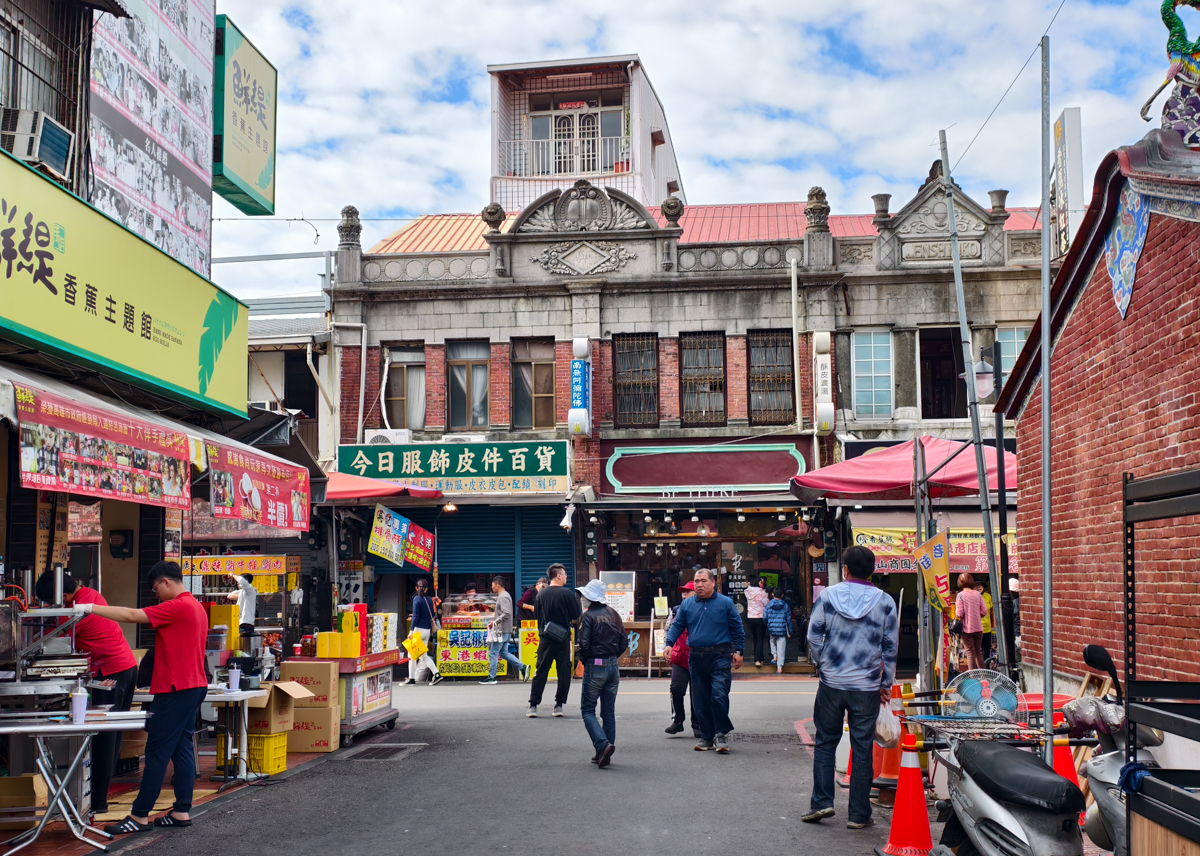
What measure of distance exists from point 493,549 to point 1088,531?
1569 centimetres

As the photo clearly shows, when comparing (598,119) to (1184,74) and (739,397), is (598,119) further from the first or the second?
(1184,74)

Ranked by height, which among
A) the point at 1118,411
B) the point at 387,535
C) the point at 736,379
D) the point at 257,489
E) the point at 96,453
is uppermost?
the point at 736,379

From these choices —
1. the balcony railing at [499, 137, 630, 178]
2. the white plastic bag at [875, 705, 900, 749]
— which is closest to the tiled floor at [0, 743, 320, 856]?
the white plastic bag at [875, 705, 900, 749]

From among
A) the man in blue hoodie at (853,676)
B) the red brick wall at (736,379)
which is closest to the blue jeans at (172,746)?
the man in blue hoodie at (853,676)

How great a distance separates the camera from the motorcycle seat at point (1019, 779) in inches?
200

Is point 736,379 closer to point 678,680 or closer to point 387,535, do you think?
point 387,535

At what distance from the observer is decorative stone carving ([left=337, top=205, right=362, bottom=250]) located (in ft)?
84.0

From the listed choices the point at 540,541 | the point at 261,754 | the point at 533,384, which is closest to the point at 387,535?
the point at 540,541

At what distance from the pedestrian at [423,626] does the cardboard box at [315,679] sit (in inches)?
346

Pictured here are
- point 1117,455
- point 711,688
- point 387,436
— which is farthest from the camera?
point 387,436

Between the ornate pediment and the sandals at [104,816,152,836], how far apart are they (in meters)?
18.6

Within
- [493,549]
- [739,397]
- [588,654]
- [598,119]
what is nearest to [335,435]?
[493,549]

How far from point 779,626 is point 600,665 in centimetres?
1093

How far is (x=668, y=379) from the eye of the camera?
974 inches
